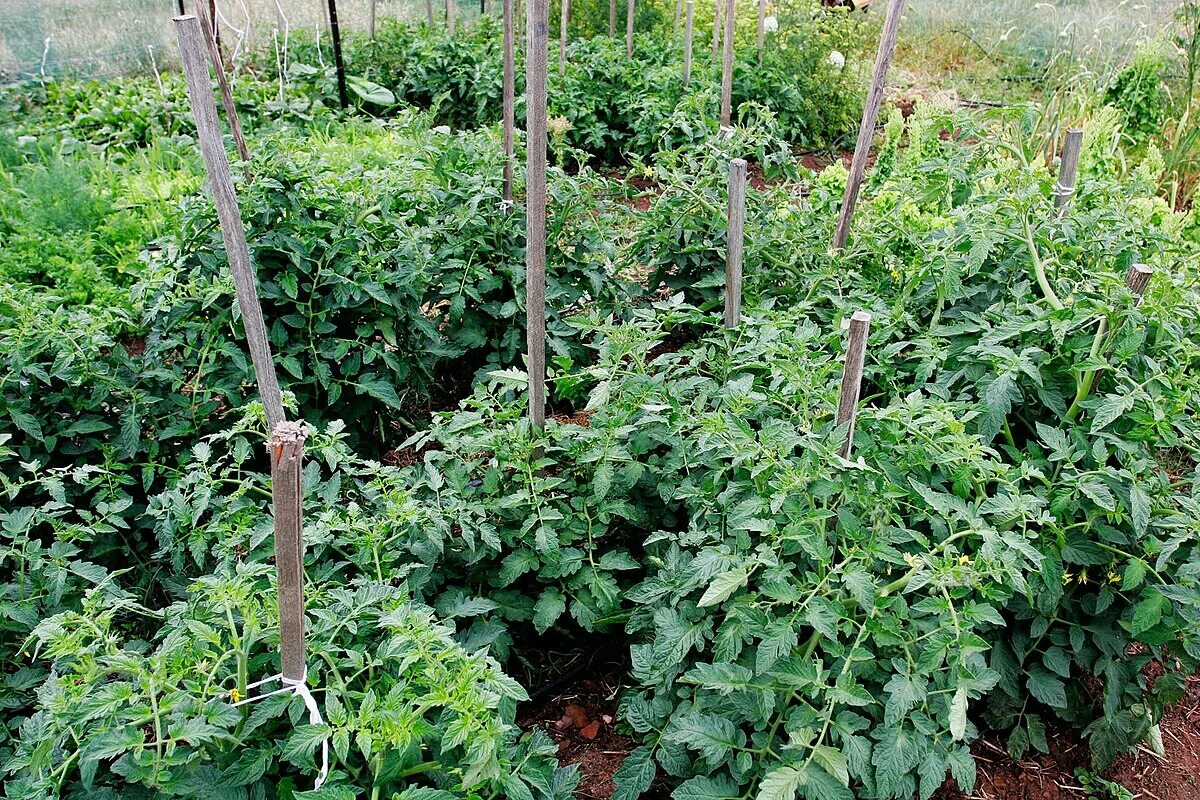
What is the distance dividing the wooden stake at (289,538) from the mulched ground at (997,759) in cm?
94

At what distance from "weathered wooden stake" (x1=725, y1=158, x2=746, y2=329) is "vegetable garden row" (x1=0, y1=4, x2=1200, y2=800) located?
2cm

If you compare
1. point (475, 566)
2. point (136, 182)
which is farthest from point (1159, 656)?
point (136, 182)

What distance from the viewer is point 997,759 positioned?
94.1 inches

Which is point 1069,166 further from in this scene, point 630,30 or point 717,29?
point 630,30

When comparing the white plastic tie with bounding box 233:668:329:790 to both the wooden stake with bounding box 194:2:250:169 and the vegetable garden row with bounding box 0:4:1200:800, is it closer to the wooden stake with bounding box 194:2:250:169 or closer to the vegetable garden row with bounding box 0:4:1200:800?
the vegetable garden row with bounding box 0:4:1200:800

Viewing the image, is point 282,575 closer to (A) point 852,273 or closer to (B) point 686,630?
(B) point 686,630

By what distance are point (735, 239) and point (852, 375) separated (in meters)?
0.88

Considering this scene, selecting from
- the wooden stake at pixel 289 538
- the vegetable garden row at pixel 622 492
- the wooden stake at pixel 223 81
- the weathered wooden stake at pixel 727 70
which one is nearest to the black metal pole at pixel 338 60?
the weathered wooden stake at pixel 727 70

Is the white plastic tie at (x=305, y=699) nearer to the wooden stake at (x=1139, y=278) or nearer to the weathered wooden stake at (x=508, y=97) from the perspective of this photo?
the weathered wooden stake at (x=508, y=97)

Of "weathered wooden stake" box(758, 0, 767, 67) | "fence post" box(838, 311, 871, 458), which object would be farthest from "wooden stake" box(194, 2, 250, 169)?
"weathered wooden stake" box(758, 0, 767, 67)

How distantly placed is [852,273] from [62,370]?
7.81 ft

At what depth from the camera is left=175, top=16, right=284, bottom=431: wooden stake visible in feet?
6.29

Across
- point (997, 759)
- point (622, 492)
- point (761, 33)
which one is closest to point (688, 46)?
point (761, 33)

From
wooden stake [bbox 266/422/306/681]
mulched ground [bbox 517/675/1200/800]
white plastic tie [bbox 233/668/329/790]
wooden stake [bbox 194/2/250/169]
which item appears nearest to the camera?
wooden stake [bbox 266/422/306/681]
